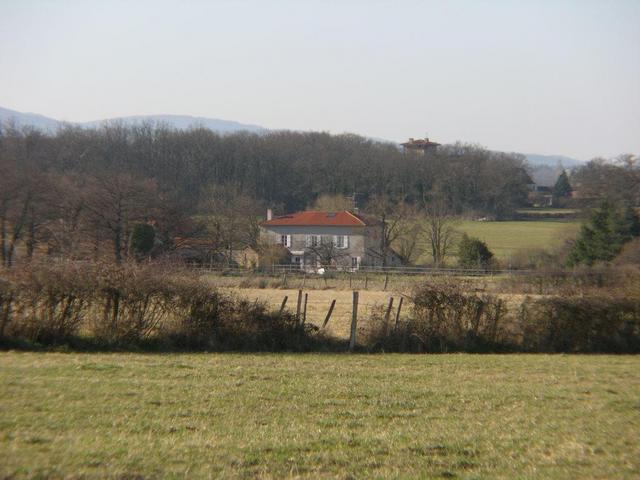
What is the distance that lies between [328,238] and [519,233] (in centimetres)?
2359

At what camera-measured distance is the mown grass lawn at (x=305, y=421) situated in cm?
686

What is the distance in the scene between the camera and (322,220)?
70.1 meters

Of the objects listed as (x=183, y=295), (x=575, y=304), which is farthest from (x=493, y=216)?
(x=183, y=295)

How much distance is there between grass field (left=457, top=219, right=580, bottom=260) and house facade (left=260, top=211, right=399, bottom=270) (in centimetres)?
1000

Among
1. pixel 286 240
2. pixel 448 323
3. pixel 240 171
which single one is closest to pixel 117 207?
pixel 286 240

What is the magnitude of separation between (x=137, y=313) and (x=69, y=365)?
15.3 feet

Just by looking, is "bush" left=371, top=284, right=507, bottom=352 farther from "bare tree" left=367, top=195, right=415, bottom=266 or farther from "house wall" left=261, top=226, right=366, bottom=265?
"bare tree" left=367, top=195, right=415, bottom=266

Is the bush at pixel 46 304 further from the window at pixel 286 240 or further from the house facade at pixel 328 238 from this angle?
the window at pixel 286 240

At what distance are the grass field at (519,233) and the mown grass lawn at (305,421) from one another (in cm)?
5048

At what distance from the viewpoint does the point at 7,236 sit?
1896 inches

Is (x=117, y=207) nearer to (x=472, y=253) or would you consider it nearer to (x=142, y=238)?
(x=142, y=238)

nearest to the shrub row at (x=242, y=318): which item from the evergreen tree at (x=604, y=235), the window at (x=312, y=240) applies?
the evergreen tree at (x=604, y=235)

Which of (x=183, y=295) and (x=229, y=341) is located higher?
(x=183, y=295)

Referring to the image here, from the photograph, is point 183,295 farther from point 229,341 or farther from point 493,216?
point 493,216
